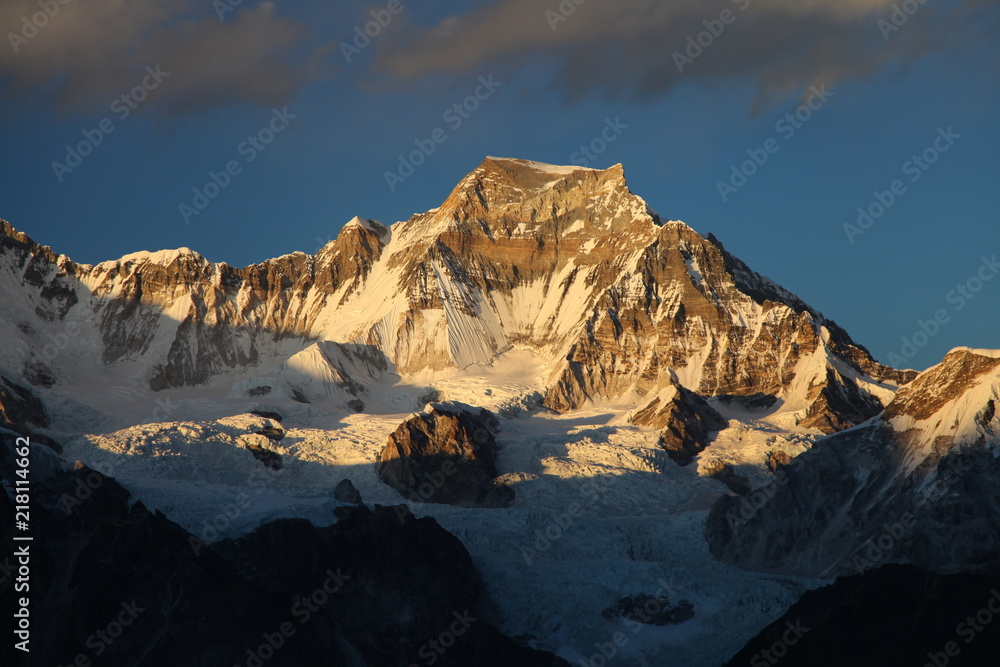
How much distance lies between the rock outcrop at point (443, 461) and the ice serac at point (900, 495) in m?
28.9

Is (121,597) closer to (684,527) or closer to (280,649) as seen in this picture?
(280,649)

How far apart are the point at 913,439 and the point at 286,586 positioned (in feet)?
183

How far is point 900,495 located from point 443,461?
184 ft

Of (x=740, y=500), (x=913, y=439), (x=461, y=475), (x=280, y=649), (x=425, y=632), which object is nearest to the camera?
(x=280, y=649)

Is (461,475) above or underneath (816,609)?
underneath

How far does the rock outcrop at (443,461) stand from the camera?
15912cm

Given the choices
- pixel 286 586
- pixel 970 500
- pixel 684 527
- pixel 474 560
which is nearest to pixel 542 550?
pixel 474 560

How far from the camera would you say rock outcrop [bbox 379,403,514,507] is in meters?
159

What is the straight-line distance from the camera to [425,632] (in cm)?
11381
